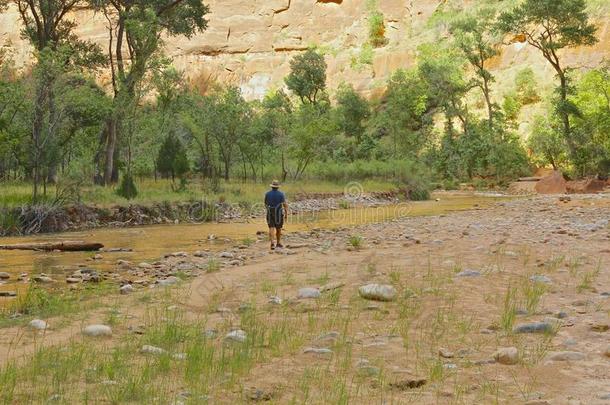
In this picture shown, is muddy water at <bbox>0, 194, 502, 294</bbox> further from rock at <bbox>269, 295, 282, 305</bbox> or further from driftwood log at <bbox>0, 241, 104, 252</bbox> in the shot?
rock at <bbox>269, 295, 282, 305</bbox>

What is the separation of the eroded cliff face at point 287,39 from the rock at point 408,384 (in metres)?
73.4

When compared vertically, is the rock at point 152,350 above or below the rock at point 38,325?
above

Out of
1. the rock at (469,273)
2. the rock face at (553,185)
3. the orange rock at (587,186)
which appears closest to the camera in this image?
the rock at (469,273)

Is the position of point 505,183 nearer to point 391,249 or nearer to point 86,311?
point 391,249

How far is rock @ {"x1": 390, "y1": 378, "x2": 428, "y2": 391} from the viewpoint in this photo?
388 centimetres

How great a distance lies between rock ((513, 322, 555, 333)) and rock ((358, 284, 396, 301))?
1.71 m

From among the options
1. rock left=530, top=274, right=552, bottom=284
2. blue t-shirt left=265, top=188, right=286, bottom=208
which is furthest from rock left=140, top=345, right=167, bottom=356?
blue t-shirt left=265, top=188, right=286, bottom=208

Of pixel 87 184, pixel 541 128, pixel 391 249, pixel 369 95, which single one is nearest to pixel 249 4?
pixel 369 95

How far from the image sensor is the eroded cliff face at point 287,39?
81125 millimetres

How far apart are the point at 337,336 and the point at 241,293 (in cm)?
256

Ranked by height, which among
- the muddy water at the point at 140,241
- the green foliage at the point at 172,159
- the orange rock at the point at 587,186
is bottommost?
the muddy water at the point at 140,241

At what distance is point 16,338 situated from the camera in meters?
5.36

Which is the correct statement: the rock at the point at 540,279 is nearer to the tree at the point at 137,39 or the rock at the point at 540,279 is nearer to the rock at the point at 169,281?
the rock at the point at 169,281

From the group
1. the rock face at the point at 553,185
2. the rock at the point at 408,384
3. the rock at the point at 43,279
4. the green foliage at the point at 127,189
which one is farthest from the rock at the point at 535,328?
the rock face at the point at 553,185
